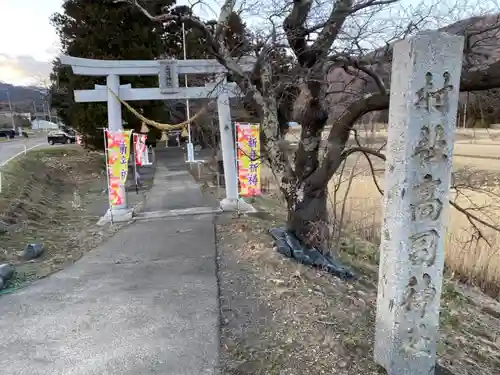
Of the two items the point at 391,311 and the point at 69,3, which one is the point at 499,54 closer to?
the point at 391,311

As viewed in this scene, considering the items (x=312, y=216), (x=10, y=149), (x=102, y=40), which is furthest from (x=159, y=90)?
(x=10, y=149)

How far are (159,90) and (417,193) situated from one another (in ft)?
23.8

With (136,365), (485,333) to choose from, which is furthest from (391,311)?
(485,333)

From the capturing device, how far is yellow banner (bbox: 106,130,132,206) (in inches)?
317

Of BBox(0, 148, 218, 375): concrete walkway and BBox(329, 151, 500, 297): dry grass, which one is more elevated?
BBox(0, 148, 218, 375): concrete walkway

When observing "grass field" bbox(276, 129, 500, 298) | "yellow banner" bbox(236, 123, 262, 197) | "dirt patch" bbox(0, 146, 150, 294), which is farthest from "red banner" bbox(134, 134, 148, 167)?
"grass field" bbox(276, 129, 500, 298)

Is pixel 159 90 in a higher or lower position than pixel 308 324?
higher

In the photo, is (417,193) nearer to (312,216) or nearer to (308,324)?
(308,324)

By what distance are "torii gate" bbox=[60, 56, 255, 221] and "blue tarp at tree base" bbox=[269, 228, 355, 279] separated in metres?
3.38

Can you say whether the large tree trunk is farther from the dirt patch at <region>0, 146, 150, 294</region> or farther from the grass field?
the dirt patch at <region>0, 146, 150, 294</region>

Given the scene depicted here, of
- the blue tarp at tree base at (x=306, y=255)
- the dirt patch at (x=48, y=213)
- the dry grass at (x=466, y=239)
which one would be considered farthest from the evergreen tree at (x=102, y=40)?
the blue tarp at tree base at (x=306, y=255)

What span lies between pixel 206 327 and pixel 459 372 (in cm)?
211

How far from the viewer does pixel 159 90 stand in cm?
868

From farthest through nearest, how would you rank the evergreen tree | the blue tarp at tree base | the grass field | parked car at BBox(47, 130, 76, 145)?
parked car at BBox(47, 130, 76, 145)
the evergreen tree
the grass field
the blue tarp at tree base
